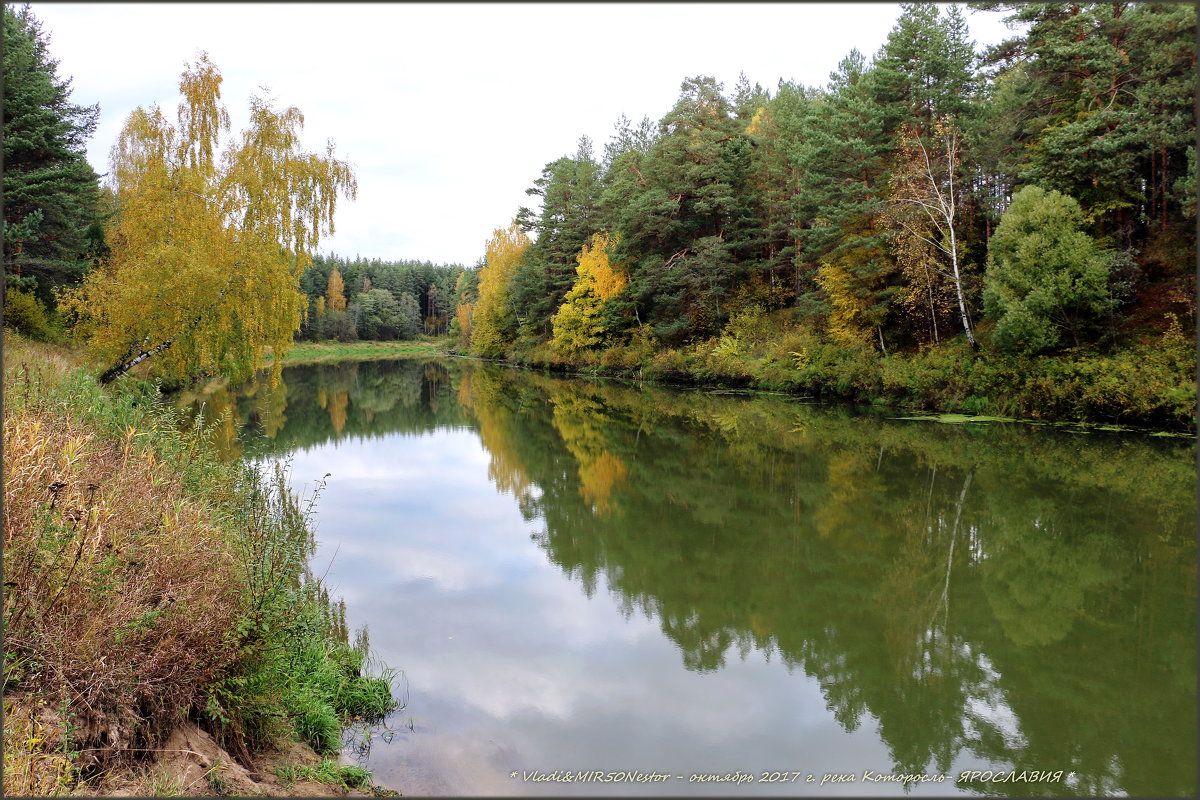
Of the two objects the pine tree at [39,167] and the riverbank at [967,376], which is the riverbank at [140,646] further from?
the riverbank at [967,376]

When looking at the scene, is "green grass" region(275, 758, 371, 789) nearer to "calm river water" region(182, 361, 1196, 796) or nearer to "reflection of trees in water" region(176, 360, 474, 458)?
"calm river water" region(182, 361, 1196, 796)

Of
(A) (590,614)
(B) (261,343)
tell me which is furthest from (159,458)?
(B) (261,343)

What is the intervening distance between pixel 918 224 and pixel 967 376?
18.1 feet

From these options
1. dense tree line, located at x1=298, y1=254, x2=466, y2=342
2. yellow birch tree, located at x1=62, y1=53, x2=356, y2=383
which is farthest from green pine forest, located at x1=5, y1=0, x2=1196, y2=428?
dense tree line, located at x1=298, y1=254, x2=466, y2=342

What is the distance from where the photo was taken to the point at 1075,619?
6258 mm

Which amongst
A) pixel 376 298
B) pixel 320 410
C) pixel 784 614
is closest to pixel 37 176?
pixel 320 410

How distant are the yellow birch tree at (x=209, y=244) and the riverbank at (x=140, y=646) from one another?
7.59m

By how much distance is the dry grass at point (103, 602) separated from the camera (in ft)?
10.9

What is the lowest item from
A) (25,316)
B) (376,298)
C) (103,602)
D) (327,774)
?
(327,774)

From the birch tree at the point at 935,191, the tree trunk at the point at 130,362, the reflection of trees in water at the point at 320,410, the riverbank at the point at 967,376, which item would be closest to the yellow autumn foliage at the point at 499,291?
the reflection of trees in water at the point at 320,410

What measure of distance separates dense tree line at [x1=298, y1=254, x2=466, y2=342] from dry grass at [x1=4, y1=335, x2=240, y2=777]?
75490 millimetres

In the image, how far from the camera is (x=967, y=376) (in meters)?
18.6

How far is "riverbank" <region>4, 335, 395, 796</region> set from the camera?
10.6 ft

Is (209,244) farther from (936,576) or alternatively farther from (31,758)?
(936,576)
